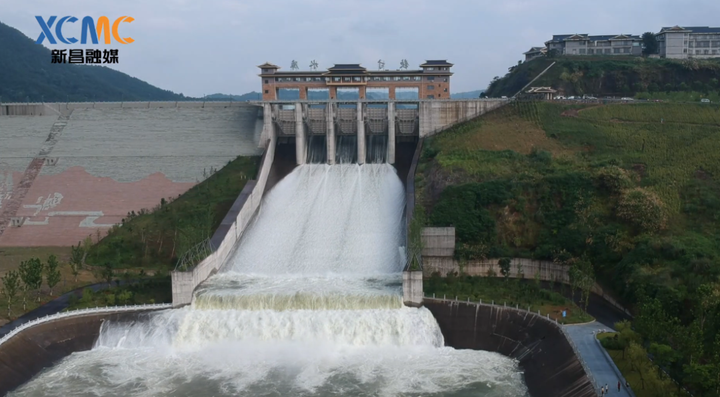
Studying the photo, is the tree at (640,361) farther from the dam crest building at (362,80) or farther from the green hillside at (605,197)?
the dam crest building at (362,80)

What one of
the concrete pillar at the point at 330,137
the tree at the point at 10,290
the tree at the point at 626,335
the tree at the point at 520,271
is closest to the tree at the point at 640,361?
the tree at the point at 626,335

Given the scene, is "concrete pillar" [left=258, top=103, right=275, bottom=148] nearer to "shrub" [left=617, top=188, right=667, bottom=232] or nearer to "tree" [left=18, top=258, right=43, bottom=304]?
"tree" [left=18, top=258, right=43, bottom=304]

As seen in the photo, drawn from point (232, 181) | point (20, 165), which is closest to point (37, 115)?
point (20, 165)

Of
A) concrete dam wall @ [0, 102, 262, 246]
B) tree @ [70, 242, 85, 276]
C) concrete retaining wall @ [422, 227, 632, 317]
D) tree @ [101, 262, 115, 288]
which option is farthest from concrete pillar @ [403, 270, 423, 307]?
concrete dam wall @ [0, 102, 262, 246]

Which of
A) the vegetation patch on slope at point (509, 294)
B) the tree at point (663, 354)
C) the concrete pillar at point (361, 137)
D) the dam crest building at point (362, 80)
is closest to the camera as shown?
the tree at point (663, 354)

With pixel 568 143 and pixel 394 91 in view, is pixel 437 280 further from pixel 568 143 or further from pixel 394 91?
pixel 394 91

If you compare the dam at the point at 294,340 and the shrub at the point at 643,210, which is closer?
the dam at the point at 294,340
